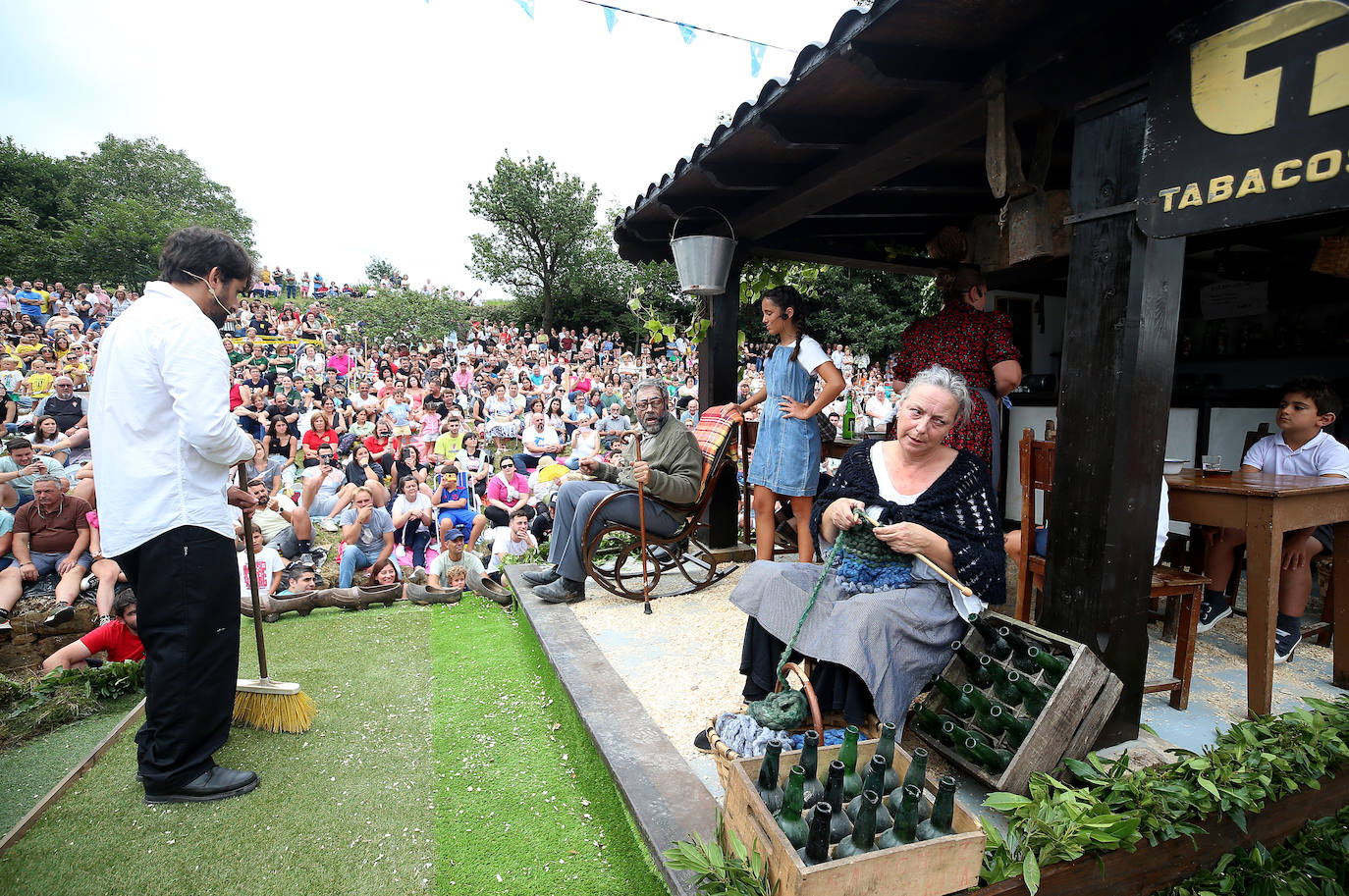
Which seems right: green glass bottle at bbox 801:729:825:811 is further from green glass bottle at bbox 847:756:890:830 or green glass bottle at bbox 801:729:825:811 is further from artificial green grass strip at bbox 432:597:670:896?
artificial green grass strip at bbox 432:597:670:896

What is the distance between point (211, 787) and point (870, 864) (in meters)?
2.38

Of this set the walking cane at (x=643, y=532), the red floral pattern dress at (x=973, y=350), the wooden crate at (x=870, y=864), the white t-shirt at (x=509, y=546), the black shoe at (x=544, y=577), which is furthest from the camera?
the white t-shirt at (x=509, y=546)

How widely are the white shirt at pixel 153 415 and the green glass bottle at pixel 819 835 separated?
222 centimetres

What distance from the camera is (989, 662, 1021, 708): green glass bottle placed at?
2078 mm

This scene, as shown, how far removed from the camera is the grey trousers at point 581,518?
4.07m

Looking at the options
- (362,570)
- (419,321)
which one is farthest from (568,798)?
(419,321)

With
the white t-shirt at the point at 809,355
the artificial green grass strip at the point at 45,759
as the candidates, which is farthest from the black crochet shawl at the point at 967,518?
the artificial green grass strip at the point at 45,759

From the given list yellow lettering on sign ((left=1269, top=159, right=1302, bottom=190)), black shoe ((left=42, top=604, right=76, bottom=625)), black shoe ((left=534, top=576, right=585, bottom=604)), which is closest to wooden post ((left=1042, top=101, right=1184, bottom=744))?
yellow lettering on sign ((left=1269, top=159, right=1302, bottom=190))

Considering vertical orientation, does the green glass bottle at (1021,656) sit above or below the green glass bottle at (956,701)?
above

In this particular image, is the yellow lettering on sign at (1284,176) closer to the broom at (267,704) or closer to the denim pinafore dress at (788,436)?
the denim pinafore dress at (788,436)

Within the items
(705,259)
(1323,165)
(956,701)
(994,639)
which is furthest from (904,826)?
(705,259)

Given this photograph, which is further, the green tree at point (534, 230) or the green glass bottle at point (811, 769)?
the green tree at point (534, 230)

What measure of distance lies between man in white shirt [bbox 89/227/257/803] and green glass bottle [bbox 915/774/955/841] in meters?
2.41

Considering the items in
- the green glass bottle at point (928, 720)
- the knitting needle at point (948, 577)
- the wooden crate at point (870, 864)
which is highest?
the knitting needle at point (948, 577)
